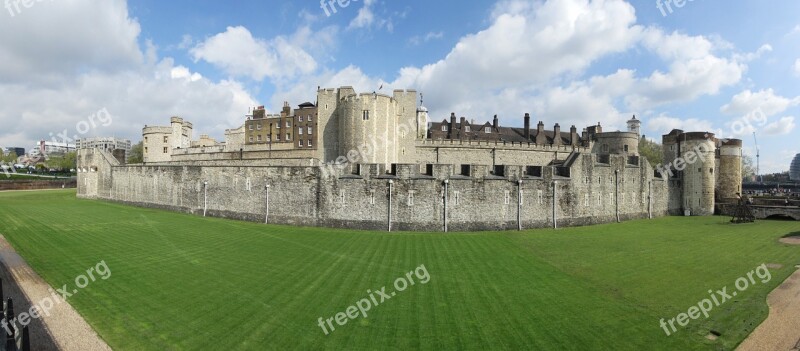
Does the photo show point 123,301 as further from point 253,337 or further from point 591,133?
point 591,133

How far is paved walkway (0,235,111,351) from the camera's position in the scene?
33.4ft

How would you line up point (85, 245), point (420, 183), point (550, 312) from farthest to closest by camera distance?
point (420, 183)
point (85, 245)
point (550, 312)

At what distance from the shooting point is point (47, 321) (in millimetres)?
11484

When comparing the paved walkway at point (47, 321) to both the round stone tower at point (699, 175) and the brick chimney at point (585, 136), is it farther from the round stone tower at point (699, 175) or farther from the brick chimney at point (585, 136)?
the brick chimney at point (585, 136)

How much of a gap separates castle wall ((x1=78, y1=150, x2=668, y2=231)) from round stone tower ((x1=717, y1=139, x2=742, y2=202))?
17.1 meters

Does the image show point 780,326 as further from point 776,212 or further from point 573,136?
point 573,136

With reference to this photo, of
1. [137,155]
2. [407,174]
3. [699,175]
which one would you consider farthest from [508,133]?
[137,155]

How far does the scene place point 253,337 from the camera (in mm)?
10758

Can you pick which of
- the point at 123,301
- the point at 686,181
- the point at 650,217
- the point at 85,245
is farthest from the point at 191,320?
the point at 686,181

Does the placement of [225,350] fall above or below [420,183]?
below

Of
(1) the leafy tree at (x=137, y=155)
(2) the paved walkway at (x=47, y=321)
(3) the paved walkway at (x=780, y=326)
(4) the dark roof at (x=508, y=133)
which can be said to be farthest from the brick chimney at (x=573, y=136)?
(1) the leafy tree at (x=137, y=155)

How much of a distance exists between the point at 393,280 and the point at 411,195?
13632mm

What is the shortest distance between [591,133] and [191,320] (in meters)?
69.2

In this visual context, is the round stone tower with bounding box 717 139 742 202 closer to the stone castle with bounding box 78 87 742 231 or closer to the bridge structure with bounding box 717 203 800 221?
the stone castle with bounding box 78 87 742 231
